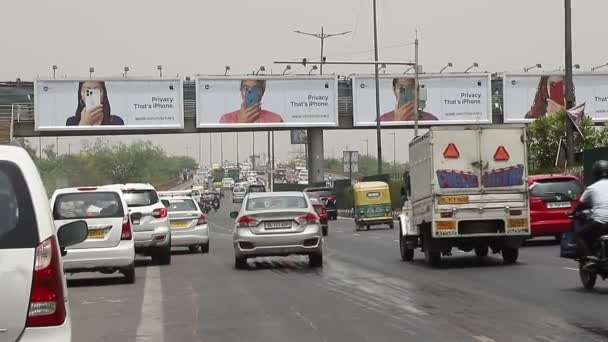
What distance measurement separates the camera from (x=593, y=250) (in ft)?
48.3

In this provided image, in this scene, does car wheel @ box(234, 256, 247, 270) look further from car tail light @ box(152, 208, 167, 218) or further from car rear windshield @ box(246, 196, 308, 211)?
car tail light @ box(152, 208, 167, 218)

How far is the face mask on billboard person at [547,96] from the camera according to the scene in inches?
2709

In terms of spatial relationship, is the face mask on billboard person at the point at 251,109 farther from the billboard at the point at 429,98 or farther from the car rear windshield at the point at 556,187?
the car rear windshield at the point at 556,187

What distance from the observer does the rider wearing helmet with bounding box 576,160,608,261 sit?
47.4ft

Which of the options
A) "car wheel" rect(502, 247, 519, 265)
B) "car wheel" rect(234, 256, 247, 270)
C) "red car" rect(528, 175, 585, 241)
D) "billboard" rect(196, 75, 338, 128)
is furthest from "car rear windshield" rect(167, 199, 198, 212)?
"billboard" rect(196, 75, 338, 128)

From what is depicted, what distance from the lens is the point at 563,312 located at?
42.7 feet

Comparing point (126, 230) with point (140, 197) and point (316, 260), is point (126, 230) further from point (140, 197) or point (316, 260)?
point (140, 197)

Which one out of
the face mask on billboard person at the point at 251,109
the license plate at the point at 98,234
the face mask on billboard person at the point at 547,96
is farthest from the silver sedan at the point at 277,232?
the face mask on billboard person at the point at 547,96

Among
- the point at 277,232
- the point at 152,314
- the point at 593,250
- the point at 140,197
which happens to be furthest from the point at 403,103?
the point at 152,314

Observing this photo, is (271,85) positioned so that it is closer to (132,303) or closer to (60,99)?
(60,99)

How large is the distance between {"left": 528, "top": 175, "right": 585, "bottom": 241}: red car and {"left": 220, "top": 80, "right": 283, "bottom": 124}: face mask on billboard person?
40.0 meters

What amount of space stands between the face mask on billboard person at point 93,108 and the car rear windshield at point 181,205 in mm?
34803

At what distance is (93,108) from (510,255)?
149 ft

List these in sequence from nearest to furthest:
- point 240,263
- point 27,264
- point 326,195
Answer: point 27,264, point 240,263, point 326,195
